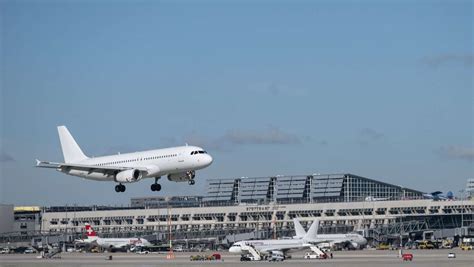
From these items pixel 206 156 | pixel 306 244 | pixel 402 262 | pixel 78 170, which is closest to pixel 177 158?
pixel 206 156

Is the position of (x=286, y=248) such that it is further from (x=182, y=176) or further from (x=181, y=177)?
(x=182, y=176)

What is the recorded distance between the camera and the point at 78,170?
146750 mm

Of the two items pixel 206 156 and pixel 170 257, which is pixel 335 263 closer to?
pixel 206 156

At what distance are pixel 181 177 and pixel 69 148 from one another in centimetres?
3220

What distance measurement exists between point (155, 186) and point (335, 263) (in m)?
25.9

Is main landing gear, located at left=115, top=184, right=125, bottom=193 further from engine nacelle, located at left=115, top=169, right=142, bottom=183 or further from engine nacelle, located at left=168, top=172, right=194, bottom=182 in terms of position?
engine nacelle, located at left=168, top=172, right=194, bottom=182

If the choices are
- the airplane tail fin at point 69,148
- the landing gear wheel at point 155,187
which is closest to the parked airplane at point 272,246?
the airplane tail fin at point 69,148

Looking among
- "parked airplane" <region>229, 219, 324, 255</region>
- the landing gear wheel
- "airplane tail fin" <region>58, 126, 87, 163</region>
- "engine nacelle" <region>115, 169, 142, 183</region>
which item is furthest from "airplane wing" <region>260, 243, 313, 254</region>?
"engine nacelle" <region>115, 169, 142, 183</region>

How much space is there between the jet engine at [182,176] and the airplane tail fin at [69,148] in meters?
25.3

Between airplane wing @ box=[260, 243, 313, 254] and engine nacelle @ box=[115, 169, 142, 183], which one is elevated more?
engine nacelle @ box=[115, 169, 142, 183]

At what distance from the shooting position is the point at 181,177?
454 feet

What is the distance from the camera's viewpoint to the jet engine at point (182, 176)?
13750 centimetres

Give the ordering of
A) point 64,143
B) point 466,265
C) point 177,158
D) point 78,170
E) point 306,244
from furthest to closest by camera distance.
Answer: point 306,244 < point 64,143 < point 78,170 < point 177,158 < point 466,265

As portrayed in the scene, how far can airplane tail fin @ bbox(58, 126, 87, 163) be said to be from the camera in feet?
531
